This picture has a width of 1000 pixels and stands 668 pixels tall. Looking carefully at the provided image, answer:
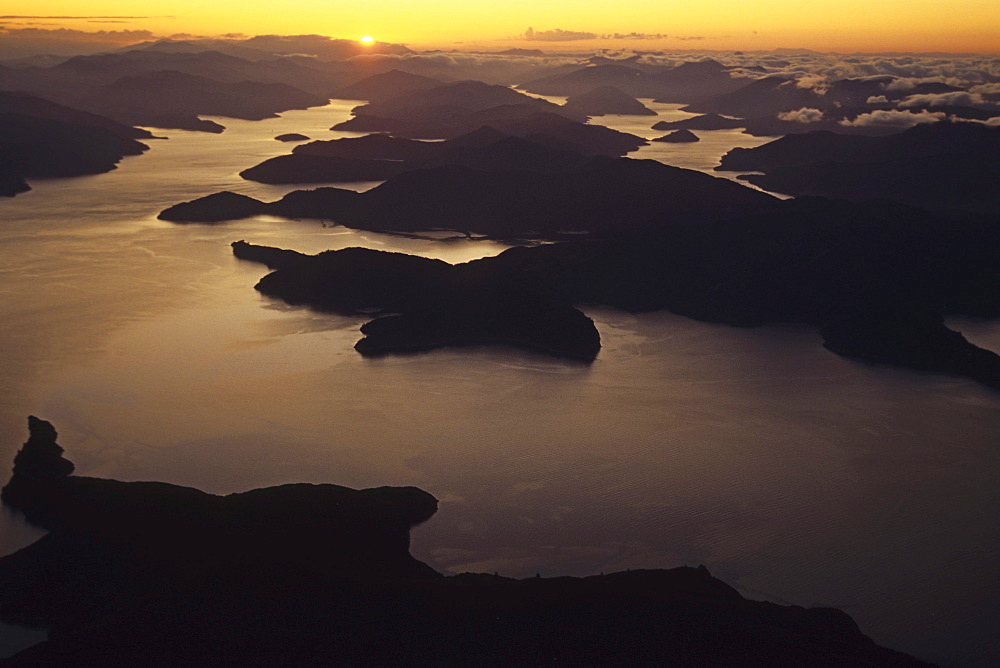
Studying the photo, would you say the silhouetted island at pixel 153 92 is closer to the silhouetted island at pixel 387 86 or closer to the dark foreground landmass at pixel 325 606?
the silhouetted island at pixel 387 86

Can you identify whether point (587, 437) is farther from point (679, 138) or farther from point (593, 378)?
point (679, 138)

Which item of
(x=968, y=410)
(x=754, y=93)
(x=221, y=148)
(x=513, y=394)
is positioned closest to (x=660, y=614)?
(x=513, y=394)

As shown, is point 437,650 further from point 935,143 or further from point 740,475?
point 935,143

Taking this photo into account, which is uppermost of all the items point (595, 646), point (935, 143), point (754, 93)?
point (595, 646)

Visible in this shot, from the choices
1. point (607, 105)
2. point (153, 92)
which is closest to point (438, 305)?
point (153, 92)

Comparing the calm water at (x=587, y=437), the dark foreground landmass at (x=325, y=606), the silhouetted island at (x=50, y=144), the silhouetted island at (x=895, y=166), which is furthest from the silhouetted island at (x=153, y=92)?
the dark foreground landmass at (x=325, y=606)
